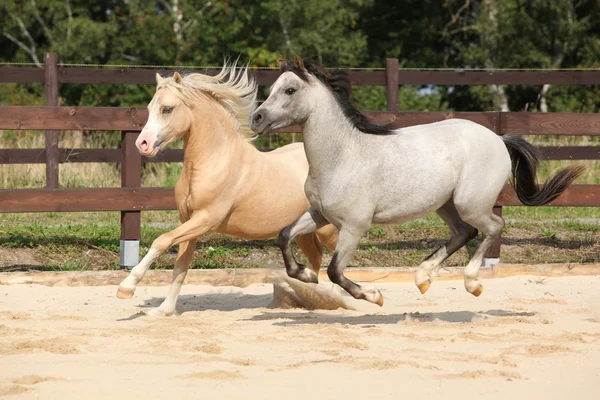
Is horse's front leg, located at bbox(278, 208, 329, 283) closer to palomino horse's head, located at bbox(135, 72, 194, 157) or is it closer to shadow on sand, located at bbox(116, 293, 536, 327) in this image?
shadow on sand, located at bbox(116, 293, 536, 327)

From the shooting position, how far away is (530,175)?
7.26 metres

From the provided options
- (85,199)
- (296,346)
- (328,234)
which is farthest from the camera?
(85,199)

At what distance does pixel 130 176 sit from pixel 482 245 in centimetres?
349

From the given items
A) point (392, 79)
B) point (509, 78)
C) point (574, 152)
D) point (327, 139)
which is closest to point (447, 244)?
point (327, 139)

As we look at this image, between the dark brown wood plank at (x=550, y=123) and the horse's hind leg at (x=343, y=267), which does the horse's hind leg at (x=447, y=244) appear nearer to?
the horse's hind leg at (x=343, y=267)

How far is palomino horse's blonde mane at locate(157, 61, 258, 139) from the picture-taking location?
672 centimetres

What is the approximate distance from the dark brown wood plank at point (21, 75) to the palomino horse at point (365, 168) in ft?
24.5

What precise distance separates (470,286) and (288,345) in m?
1.71

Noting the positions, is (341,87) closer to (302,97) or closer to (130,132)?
(302,97)

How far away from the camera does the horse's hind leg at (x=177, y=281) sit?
683 cm

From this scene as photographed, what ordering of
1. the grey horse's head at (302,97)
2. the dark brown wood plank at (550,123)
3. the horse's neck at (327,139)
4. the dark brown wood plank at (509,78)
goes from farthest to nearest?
the dark brown wood plank at (509,78) < the dark brown wood plank at (550,123) < the horse's neck at (327,139) < the grey horse's head at (302,97)

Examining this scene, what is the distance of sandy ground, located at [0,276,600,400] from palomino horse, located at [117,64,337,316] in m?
0.58

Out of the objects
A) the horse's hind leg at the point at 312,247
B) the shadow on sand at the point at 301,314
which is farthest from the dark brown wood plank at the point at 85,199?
the horse's hind leg at the point at 312,247

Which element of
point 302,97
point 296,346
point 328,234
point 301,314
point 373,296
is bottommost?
point 301,314
